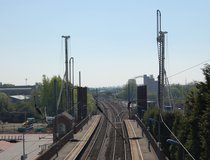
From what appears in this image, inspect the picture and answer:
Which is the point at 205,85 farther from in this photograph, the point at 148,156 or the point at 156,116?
the point at 156,116

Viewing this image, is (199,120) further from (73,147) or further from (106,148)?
(106,148)

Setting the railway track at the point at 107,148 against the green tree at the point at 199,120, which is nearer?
the green tree at the point at 199,120

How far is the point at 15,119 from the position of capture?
102 meters

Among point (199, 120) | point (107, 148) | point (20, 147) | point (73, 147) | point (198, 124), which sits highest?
point (199, 120)

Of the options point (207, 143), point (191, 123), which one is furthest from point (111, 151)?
point (207, 143)

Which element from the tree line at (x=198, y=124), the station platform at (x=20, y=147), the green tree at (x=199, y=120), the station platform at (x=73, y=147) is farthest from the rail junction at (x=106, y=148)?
the green tree at (x=199, y=120)

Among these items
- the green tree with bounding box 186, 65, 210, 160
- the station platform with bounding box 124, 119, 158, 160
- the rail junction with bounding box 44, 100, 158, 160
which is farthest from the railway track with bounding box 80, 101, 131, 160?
the green tree with bounding box 186, 65, 210, 160

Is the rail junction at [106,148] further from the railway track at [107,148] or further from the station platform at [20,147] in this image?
the station platform at [20,147]

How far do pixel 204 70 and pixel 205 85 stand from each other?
0.76m

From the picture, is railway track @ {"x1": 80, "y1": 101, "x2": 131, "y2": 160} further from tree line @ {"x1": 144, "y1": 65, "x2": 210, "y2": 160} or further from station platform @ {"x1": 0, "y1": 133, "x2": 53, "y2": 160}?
tree line @ {"x1": 144, "y1": 65, "x2": 210, "y2": 160}

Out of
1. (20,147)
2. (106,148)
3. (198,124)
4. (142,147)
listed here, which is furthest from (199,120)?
(20,147)

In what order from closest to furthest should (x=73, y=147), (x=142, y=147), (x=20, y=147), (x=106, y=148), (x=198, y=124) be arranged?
(x=198, y=124) < (x=142, y=147) < (x=73, y=147) < (x=106, y=148) < (x=20, y=147)

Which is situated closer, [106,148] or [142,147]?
[142,147]

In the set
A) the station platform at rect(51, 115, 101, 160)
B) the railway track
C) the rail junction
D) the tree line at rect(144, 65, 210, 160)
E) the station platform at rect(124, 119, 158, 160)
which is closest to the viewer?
the tree line at rect(144, 65, 210, 160)
